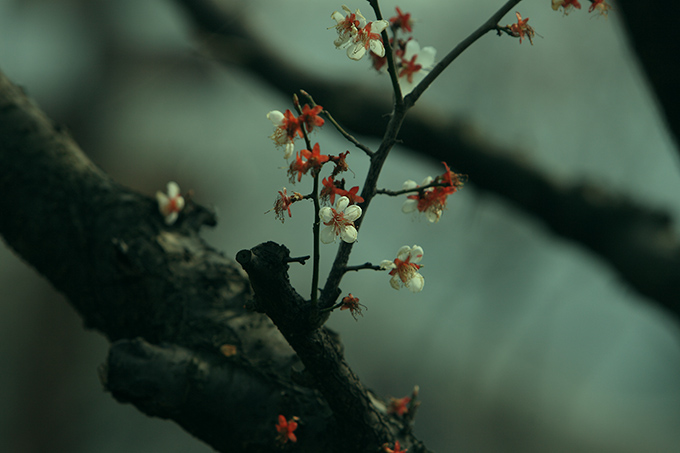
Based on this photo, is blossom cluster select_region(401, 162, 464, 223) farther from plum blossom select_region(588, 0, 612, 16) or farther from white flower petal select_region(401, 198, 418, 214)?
plum blossom select_region(588, 0, 612, 16)

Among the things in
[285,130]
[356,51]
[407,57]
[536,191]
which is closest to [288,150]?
[285,130]

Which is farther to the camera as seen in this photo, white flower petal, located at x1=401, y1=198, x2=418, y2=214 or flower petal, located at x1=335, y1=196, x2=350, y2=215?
white flower petal, located at x1=401, y1=198, x2=418, y2=214

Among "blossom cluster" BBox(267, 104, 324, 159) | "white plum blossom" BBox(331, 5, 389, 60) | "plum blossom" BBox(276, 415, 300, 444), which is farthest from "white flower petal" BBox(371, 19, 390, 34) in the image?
"plum blossom" BBox(276, 415, 300, 444)

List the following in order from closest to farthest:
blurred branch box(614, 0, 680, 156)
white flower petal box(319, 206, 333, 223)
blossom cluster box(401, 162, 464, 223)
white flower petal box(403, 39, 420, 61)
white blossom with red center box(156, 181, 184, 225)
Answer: white flower petal box(319, 206, 333, 223), blossom cluster box(401, 162, 464, 223), white flower petal box(403, 39, 420, 61), white blossom with red center box(156, 181, 184, 225), blurred branch box(614, 0, 680, 156)

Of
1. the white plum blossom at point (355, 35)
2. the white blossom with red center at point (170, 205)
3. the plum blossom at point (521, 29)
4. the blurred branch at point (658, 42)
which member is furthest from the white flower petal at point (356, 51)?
the blurred branch at point (658, 42)

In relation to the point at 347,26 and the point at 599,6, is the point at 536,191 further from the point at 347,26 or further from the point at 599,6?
the point at 347,26
